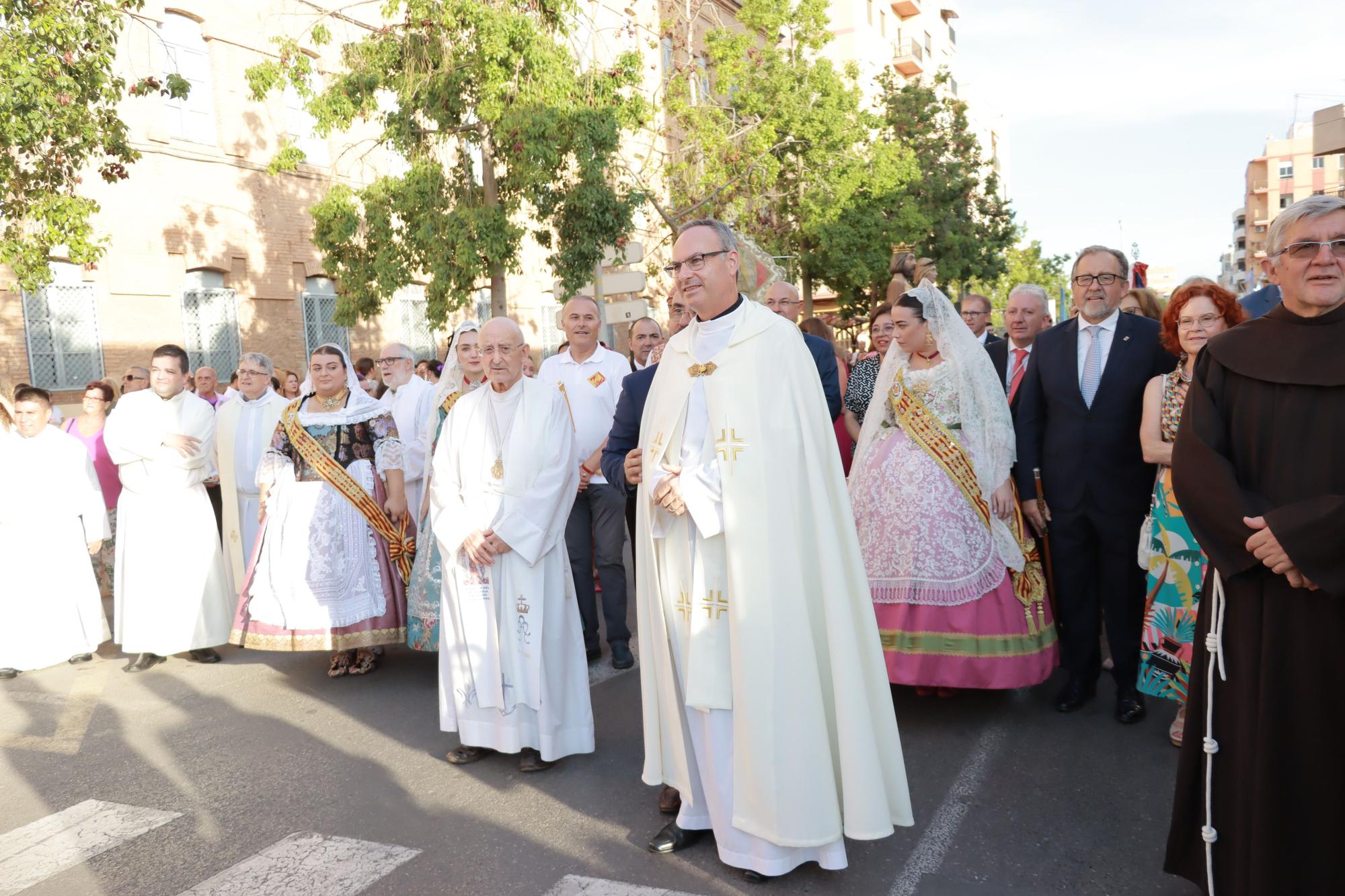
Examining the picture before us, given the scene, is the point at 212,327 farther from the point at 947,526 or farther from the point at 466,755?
the point at 947,526

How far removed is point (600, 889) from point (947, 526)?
252 centimetres

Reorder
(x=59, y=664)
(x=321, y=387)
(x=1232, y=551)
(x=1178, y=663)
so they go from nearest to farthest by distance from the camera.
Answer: (x=1232, y=551) < (x=1178, y=663) < (x=321, y=387) < (x=59, y=664)

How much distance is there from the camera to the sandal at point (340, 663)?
22.1ft

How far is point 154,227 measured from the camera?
15.4m

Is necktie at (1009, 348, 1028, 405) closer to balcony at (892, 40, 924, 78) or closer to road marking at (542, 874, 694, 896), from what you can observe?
road marking at (542, 874, 694, 896)

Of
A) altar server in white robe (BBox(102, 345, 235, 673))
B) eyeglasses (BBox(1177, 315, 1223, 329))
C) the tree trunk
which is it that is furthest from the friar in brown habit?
the tree trunk

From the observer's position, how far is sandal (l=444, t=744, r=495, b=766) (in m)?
5.04

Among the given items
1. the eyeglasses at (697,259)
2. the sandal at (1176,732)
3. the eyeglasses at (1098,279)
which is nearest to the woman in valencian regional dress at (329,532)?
the eyeglasses at (697,259)

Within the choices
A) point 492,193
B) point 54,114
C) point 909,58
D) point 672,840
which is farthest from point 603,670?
point 909,58

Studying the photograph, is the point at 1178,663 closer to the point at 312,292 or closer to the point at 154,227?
the point at 154,227

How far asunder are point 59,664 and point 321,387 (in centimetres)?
308

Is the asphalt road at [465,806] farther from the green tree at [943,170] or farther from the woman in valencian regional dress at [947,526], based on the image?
the green tree at [943,170]

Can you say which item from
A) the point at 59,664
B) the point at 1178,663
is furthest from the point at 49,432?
the point at 1178,663

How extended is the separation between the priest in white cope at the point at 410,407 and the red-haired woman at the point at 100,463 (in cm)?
239
